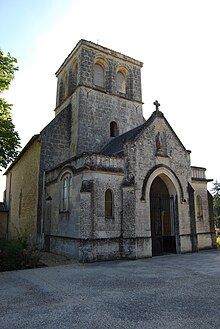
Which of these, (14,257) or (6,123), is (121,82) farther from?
(14,257)

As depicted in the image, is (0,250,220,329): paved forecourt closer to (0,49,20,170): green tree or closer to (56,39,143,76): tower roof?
(0,49,20,170): green tree

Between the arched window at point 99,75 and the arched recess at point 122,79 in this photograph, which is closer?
the arched window at point 99,75

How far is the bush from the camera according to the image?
1037cm

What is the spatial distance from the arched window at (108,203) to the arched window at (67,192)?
2.01 meters


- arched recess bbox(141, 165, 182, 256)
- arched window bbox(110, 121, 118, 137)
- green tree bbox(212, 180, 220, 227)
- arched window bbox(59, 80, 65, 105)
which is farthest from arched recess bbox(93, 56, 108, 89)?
green tree bbox(212, 180, 220, 227)

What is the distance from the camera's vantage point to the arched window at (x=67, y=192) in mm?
13945

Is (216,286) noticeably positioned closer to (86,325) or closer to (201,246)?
(86,325)

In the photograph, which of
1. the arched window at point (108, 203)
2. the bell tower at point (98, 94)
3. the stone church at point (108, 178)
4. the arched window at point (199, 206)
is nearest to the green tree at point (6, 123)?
the stone church at point (108, 178)

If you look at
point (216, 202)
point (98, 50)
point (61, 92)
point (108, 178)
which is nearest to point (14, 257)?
point (108, 178)

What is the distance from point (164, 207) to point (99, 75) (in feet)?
39.6

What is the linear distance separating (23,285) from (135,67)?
20218mm

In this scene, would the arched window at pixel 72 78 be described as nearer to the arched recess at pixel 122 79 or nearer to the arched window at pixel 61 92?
the arched window at pixel 61 92

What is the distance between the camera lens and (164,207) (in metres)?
15.4

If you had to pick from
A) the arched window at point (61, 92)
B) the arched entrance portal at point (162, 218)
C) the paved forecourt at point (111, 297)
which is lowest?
the paved forecourt at point (111, 297)
